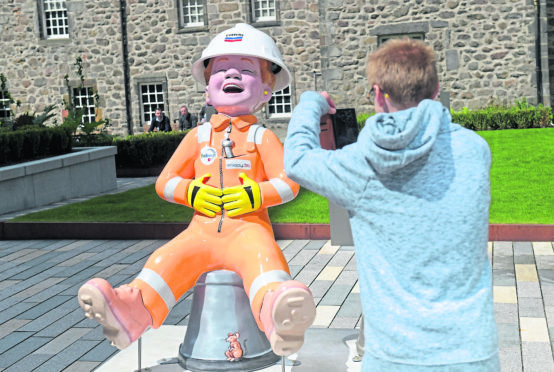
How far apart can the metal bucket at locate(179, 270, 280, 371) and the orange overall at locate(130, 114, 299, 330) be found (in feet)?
0.35

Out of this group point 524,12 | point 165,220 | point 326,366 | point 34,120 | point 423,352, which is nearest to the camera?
point 423,352

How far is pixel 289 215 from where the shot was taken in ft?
28.5

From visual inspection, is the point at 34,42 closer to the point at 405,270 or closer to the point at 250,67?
the point at 250,67

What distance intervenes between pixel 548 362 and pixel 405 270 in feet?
7.99

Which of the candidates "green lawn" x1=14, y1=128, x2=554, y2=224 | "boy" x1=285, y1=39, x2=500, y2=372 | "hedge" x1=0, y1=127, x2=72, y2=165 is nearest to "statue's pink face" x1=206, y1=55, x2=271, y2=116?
"boy" x1=285, y1=39, x2=500, y2=372

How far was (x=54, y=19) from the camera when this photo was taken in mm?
22281

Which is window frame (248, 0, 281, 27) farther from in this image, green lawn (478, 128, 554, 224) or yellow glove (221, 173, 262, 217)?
yellow glove (221, 173, 262, 217)

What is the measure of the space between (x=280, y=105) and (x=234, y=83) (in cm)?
1719

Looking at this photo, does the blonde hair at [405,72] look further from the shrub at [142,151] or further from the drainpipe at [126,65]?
the drainpipe at [126,65]

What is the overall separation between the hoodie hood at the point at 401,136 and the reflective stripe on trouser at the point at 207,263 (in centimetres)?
149

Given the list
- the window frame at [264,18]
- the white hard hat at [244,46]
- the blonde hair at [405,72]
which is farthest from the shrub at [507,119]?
the blonde hair at [405,72]

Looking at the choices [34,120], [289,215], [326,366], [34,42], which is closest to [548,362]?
[326,366]

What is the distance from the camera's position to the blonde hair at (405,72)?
84.7 inches

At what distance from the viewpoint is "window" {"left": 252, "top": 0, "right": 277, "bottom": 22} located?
67.6 feet
